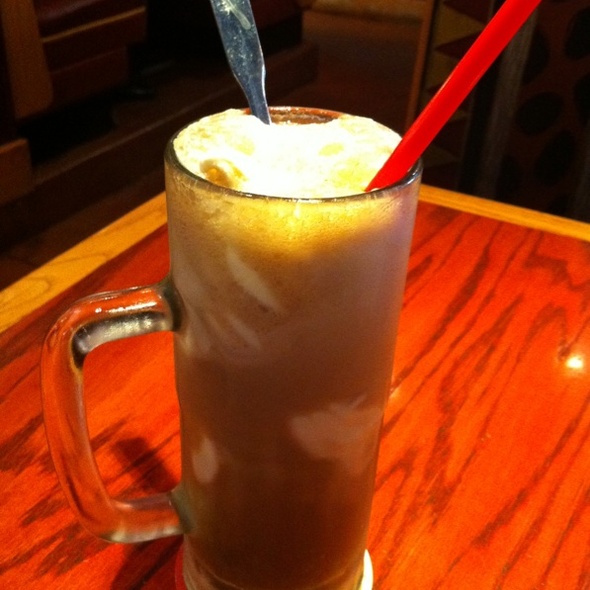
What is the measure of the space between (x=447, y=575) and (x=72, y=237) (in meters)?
1.64

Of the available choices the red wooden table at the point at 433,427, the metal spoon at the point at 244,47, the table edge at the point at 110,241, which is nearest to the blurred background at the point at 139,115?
the table edge at the point at 110,241

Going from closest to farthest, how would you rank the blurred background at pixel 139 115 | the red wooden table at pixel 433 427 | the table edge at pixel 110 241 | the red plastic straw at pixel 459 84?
1. the red plastic straw at pixel 459 84
2. the red wooden table at pixel 433 427
3. the table edge at pixel 110 241
4. the blurred background at pixel 139 115

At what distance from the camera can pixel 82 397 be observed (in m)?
0.41

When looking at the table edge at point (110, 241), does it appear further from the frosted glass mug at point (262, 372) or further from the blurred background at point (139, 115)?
the blurred background at point (139, 115)

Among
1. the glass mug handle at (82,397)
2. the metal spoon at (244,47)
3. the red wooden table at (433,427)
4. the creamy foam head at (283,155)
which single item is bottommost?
the red wooden table at (433,427)

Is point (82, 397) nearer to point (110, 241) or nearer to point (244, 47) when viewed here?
point (244, 47)

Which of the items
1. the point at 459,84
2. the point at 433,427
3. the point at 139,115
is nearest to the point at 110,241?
the point at 433,427

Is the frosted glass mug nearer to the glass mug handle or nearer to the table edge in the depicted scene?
the glass mug handle

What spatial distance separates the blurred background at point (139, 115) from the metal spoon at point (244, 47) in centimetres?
141

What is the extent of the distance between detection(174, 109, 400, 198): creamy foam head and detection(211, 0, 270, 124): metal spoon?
0.02 metres

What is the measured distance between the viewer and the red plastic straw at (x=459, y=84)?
325mm

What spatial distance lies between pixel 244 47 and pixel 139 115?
2060 mm

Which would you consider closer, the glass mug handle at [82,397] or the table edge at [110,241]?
the glass mug handle at [82,397]

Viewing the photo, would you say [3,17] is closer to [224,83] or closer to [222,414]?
[224,83]
